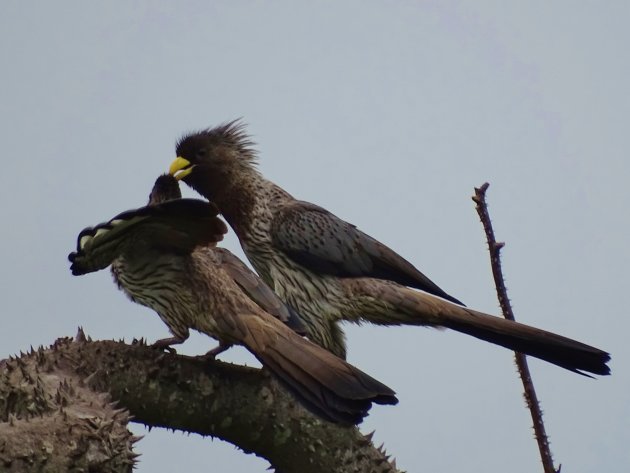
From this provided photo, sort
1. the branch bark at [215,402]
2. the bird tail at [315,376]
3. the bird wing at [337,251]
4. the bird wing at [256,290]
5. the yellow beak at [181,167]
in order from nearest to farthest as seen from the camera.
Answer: the bird tail at [315,376], the branch bark at [215,402], the bird wing at [256,290], the bird wing at [337,251], the yellow beak at [181,167]

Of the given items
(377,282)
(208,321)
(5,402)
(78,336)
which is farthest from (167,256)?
(377,282)

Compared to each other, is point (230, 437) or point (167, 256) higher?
point (167, 256)

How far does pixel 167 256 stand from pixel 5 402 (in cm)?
116

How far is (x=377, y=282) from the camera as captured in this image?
19.0ft

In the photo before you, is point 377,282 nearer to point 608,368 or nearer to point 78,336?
point 608,368

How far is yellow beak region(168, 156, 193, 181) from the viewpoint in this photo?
620 cm

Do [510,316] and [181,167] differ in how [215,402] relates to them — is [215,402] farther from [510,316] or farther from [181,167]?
[181,167]

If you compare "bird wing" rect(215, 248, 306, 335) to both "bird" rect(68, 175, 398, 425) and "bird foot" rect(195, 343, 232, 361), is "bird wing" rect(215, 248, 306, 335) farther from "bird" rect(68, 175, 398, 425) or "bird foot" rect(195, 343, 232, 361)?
"bird foot" rect(195, 343, 232, 361)

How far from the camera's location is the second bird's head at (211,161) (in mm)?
6332

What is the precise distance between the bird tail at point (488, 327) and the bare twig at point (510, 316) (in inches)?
66.6

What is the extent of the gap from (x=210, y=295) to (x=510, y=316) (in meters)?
1.44

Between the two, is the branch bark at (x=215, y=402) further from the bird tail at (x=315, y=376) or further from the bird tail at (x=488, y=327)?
the bird tail at (x=488, y=327)

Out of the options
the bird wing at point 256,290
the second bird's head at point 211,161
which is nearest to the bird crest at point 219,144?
the second bird's head at point 211,161

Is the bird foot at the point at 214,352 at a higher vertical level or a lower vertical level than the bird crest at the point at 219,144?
lower
